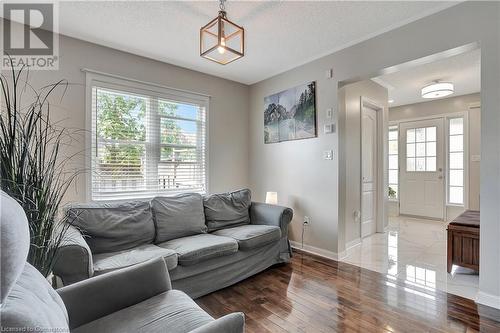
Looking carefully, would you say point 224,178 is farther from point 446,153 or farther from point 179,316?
point 446,153

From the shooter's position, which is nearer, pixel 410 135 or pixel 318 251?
pixel 318 251

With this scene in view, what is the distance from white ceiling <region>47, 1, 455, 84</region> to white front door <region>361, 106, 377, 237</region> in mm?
1541

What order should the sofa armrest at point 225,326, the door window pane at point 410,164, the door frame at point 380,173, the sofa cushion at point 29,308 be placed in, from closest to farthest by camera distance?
the sofa cushion at point 29,308 → the sofa armrest at point 225,326 → the door frame at point 380,173 → the door window pane at point 410,164

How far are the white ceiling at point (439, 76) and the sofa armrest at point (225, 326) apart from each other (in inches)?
154

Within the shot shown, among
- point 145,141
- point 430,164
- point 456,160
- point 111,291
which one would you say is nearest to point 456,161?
point 456,160

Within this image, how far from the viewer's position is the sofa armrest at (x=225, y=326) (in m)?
0.95

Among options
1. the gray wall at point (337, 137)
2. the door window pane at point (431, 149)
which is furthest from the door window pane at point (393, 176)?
the gray wall at point (337, 137)

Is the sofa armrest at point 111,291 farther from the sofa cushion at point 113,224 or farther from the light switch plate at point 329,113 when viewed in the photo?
the light switch plate at point 329,113

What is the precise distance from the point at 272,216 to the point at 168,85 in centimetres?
226

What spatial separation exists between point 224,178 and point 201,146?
652 mm

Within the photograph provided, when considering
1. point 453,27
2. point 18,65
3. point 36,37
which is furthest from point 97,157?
point 453,27

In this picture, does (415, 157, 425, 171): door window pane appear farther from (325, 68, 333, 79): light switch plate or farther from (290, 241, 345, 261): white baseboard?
(325, 68, 333, 79): light switch plate

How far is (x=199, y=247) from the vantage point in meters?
2.24

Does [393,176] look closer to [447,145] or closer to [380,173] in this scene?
[447,145]
